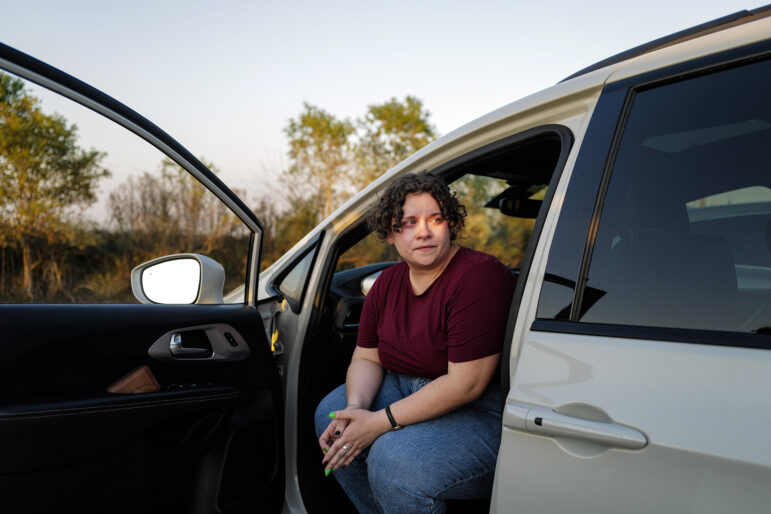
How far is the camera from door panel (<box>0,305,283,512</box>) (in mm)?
1458

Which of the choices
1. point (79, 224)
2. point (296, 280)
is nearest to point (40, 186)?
point (79, 224)

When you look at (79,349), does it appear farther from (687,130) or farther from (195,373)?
(687,130)

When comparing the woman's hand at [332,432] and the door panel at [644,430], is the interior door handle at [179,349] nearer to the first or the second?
the woman's hand at [332,432]

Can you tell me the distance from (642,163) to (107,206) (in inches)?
275

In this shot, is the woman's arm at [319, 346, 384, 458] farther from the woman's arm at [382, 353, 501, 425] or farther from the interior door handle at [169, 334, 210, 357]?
the interior door handle at [169, 334, 210, 357]

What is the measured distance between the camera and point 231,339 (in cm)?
197

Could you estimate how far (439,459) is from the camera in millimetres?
1552

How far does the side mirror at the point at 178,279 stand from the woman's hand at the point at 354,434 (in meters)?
0.66

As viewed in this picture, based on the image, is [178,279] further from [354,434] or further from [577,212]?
[577,212]

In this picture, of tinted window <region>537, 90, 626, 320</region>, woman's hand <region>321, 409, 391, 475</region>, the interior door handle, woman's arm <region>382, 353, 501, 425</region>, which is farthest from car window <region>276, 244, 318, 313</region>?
tinted window <region>537, 90, 626, 320</region>

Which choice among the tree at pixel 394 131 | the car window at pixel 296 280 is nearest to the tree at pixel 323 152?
the tree at pixel 394 131

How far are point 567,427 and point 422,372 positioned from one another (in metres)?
0.81

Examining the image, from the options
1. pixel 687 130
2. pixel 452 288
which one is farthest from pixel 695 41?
pixel 452 288

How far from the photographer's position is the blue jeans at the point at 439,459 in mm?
1530
